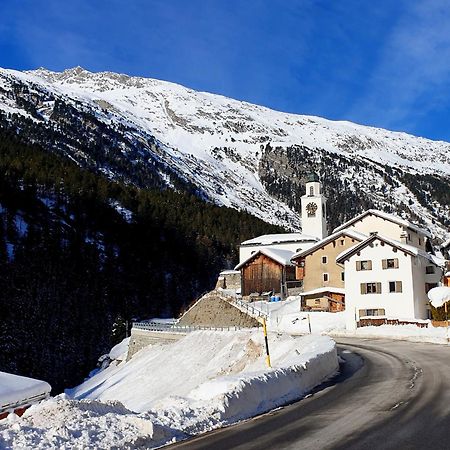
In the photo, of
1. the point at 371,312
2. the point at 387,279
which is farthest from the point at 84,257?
the point at 387,279

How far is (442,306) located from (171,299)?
7116 centimetres

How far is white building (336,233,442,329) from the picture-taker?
54.1 metres

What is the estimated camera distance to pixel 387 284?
181ft

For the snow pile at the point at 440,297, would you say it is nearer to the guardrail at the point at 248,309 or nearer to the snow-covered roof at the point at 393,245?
the snow-covered roof at the point at 393,245

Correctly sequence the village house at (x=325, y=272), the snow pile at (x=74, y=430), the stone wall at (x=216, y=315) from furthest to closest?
the village house at (x=325, y=272) → the stone wall at (x=216, y=315) → the snow pile at (x=74, y=430)

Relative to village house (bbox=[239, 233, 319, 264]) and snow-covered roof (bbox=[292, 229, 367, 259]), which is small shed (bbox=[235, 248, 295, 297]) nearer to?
snow-covered roof (bbox=[292, 229, 367, 259])

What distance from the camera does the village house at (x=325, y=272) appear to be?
222 feet

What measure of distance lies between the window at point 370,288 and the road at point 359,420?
3517 centimetres

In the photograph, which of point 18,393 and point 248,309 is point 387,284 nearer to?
point 248,309

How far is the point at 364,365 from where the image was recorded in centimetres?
2503

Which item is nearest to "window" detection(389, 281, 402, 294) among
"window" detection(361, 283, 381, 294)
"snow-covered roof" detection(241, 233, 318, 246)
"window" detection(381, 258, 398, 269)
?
"window" detection(361, 283, 381, 294)

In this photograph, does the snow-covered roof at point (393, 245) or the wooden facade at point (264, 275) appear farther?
the wooden facade at point (264, 275)

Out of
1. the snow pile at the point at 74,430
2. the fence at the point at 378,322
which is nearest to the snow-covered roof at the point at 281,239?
the fence at the point at 378,322

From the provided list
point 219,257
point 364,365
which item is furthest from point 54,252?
point 364,365
